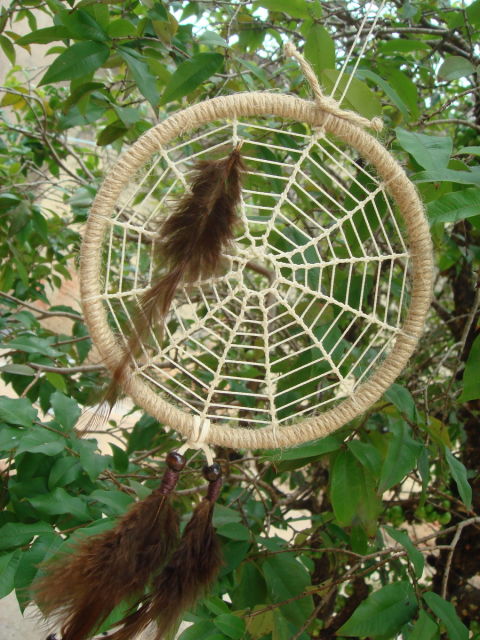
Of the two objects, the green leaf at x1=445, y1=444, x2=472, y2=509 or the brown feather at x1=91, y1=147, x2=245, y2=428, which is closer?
the brown feather at x1=91, y1=147, x2=245, y2=428

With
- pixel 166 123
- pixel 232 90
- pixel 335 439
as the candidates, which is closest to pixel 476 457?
pixel 335 439

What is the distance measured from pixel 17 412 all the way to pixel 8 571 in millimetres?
201

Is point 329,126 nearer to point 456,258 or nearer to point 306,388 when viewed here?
point 306,388

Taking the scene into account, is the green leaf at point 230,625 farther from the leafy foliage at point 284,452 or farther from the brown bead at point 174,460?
the brown bead at point 174,460

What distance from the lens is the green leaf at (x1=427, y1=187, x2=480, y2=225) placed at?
680 millimetres

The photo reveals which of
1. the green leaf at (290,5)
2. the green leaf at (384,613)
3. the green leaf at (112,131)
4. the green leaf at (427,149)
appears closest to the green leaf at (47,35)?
the green leaf at (112,131)

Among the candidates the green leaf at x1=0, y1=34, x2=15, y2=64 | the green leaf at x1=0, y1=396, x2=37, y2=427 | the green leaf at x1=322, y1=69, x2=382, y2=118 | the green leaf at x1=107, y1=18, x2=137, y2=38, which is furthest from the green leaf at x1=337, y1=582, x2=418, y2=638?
the green leaf at x1=0, y1=34, x2=15, y2=64

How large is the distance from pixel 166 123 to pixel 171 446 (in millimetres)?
807

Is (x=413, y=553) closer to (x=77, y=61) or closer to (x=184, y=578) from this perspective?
(x=184, y=578)

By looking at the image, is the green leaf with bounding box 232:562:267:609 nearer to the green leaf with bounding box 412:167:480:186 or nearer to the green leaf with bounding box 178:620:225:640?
the green leaf with bounding box 178:620:225:640

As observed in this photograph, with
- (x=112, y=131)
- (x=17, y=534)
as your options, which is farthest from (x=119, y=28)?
(x=17, y=534)

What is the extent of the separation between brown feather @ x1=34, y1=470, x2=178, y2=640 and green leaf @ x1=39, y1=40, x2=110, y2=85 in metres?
0.56

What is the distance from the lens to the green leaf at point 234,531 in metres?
0.85

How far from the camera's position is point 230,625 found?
0.72 m
